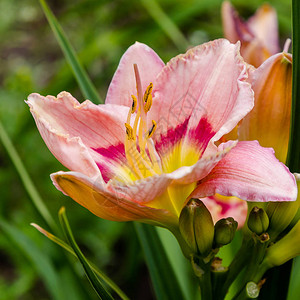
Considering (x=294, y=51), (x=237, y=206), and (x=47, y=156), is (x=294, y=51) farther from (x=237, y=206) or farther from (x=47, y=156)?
(x=47, y=156)

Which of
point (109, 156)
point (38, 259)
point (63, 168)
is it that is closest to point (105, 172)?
point (109, 156)

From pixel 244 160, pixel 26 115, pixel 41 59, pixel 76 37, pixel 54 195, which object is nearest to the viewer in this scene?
pixel 244 160

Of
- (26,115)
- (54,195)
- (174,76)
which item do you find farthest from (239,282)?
(54,195)

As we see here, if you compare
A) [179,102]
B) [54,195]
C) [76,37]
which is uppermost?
[76,37]

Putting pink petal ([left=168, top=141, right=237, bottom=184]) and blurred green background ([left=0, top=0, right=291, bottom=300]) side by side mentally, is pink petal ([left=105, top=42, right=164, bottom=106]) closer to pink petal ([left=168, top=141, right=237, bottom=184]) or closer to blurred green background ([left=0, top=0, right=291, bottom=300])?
pink petal ([left=168, top=141, right=237, bottom=184])

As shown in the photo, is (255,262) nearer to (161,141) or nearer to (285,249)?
(285,249)

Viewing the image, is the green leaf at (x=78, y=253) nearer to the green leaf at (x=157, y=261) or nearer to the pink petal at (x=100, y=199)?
the pink petal at (x=100, y=199)

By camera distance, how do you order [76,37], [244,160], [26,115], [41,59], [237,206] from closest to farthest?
[244,160]
[237,206]
[26,115]
[76,37]
[41,59]
